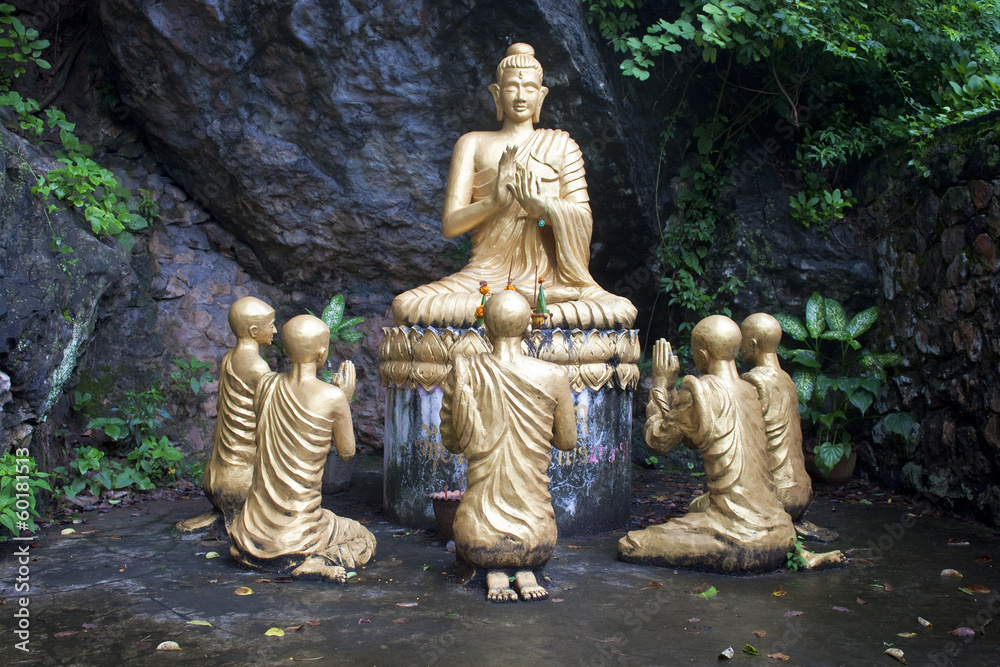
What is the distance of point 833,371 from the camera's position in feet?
23.4

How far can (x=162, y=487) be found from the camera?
6461mm

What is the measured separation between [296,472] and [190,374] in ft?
10.2

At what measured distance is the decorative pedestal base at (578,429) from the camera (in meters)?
5.28

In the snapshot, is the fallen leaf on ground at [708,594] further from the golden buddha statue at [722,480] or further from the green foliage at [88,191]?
the green foliage at [88,191]

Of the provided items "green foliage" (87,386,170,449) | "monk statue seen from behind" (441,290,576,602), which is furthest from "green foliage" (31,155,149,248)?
"monk statue seen from behind" (441,290,576,602)

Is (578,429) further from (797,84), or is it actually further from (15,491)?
(797,84)

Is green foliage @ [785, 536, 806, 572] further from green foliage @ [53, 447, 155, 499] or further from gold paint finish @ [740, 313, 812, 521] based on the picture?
green foliage @ [53, 447, 155, 499]

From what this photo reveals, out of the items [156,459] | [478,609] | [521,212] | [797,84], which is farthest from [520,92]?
[156,459]

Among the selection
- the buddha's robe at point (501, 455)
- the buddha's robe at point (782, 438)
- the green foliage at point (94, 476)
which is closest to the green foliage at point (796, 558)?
the buddha's robe at point (782, 438)

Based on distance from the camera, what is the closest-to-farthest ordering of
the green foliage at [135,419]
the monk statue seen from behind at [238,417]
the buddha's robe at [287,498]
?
the buddha's robe at [287,498]
the monk statue seen from behind at [238,417]
the green foliage at [135,419]

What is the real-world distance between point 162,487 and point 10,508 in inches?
74.7

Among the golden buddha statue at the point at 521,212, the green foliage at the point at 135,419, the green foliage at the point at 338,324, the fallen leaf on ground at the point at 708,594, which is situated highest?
the golden buddha statue at the point at 521,212

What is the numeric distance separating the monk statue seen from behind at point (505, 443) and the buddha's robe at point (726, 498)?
32.8 inches

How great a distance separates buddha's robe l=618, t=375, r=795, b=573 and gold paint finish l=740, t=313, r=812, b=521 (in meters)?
0.43
